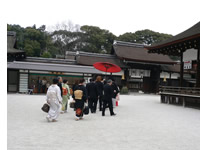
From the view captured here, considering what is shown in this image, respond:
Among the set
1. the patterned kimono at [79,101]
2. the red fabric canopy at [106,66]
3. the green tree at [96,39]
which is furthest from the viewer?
the green tree at [96,39]

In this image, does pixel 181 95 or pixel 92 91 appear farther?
pixel 181 95

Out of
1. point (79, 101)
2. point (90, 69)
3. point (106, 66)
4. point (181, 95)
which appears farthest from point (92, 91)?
point (90, 69)

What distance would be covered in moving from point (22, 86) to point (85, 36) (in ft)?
73.1

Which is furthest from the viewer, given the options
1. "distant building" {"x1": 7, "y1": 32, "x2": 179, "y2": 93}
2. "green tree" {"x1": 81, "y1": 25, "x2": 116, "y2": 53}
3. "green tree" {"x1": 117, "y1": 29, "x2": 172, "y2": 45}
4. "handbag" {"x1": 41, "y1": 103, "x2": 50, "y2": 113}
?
"green tree" {"x1": 117, "y1": 29, "x2": 172, "y2": 45}

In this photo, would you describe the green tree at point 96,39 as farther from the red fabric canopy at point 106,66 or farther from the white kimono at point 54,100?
the white kimono at point 54,100

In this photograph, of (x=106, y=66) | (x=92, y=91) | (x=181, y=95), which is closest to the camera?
(x=92, y=91)

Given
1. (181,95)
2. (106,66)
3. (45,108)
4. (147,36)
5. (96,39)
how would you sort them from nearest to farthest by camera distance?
Answer: (45,108) < (106,66) < (181,95) < (96,39) < (147,36)

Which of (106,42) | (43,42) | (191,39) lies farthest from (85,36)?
(191,39)

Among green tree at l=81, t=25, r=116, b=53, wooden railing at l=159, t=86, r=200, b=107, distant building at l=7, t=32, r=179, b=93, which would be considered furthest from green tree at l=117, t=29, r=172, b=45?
wooden railing at l=159, t=86, r=200, b=107

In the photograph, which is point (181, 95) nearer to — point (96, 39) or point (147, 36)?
point (96, 39)

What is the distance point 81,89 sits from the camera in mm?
8102

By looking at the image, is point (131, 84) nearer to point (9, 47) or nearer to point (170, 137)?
point (9, 47)

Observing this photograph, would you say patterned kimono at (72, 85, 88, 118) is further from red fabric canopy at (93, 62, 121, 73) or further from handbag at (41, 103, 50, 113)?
red fabric canopy at (93, 62, 121, 73)

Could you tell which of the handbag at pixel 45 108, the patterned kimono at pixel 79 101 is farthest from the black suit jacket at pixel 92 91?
the handbag at pixel 45 108
